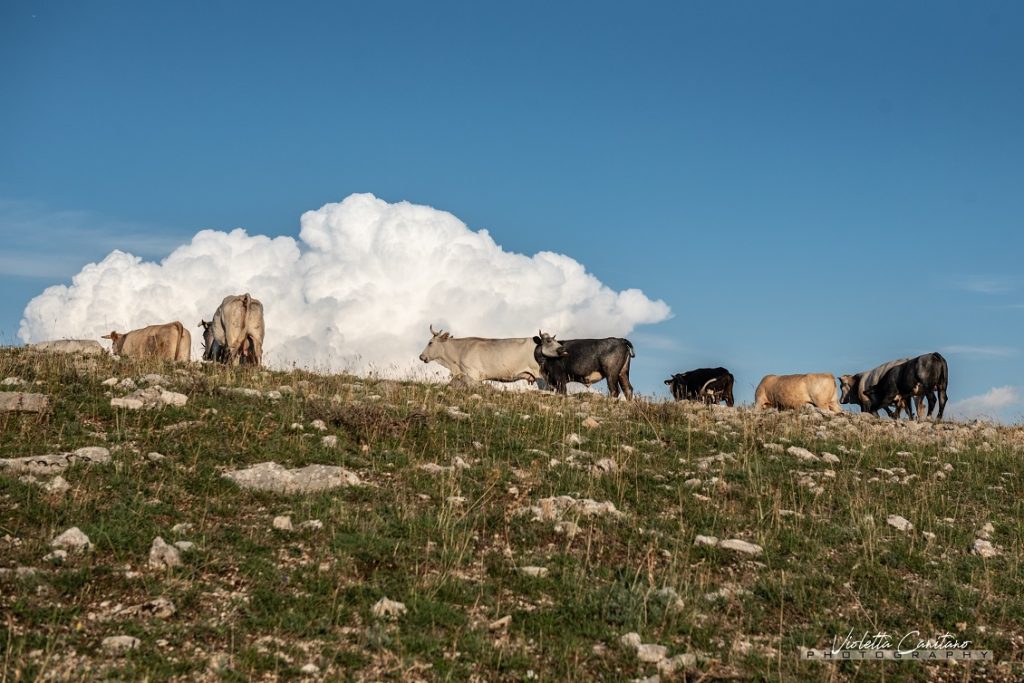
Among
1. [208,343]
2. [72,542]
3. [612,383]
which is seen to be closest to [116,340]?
[208,343]

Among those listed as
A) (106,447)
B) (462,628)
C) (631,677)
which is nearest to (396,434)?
(106,447)

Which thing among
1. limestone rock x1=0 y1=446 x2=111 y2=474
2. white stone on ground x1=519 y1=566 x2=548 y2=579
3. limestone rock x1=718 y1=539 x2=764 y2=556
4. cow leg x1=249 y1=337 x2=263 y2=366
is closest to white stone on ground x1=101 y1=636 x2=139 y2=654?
white stone on ground x1=519 y1=566 x2=548 y2=579

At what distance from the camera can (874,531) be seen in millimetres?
9180

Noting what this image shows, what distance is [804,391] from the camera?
32.0 meters

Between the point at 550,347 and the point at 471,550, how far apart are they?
1914 cm

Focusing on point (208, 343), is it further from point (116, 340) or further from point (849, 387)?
point (849, 387)

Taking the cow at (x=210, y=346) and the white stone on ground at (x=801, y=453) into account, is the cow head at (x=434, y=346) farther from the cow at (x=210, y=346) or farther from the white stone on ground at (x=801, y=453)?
the white stone on ground at (x=801, y=453)

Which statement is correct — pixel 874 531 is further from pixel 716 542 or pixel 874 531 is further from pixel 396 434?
pixel 396 434

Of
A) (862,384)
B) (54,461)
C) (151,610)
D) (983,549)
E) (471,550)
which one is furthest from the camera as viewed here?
(862,384)

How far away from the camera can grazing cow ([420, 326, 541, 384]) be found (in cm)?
2859

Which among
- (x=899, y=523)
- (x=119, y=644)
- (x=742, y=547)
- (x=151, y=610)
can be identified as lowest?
(x=119, y=644)

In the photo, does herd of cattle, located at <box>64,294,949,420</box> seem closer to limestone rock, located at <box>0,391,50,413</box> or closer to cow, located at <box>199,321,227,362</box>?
cow, located at <box>199,321,227,362</box>

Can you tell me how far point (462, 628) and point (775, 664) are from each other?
2144 millimetres

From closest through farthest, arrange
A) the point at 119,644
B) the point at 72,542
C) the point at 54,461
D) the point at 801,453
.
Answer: the point at 119,644 → the point at 72,542 → the point at 54,461 → the point at 801,453
